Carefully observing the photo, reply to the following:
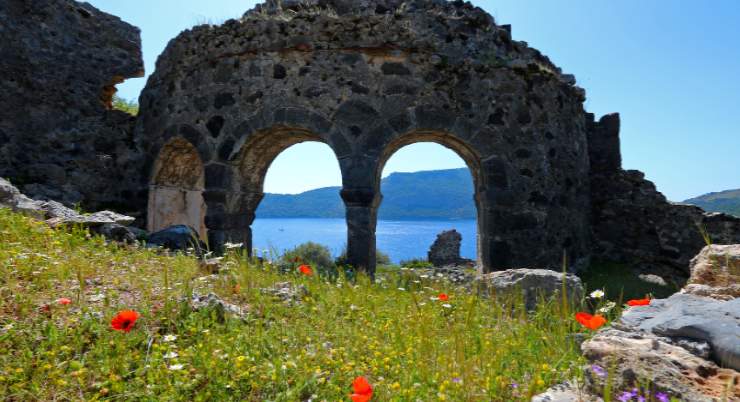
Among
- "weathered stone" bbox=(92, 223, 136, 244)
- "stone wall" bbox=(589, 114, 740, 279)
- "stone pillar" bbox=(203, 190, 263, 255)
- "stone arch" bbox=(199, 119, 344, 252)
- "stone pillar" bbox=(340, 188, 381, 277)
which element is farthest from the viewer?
"stone wall" bbox=(589, 114, 740, 279)

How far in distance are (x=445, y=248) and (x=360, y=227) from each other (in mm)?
10290

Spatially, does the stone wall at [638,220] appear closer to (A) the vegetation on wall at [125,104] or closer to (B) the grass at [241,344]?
(B) the grass at [241,344]

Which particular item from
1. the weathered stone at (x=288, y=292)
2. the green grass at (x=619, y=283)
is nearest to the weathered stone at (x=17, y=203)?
the weathered stone at (x=288, y=292)

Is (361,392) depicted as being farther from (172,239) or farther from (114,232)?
(172,239)

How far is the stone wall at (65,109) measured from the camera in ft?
23.4

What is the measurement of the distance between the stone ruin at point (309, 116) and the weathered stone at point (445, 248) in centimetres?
779

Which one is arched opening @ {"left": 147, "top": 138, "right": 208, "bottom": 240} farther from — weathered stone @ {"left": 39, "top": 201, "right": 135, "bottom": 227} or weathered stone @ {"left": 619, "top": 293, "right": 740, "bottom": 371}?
weathered stone @ {"left": 619, "top": 293, "right": 740, "bottom": 371}

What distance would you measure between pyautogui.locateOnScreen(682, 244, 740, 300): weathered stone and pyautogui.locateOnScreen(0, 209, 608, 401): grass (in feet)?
2.23

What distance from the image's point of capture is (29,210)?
4.60 m

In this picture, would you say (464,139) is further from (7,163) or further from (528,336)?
(7,163)

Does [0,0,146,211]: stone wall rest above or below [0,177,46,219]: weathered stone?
above

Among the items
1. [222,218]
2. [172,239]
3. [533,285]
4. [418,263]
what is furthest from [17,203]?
[418,263]

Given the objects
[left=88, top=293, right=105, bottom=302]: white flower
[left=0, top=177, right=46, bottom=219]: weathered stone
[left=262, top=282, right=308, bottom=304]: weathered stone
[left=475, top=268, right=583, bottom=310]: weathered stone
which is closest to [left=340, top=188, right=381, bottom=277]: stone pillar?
[left=475, top=268, right=583, bottom=310]: weathered stone

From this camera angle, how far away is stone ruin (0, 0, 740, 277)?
6.40 metres
